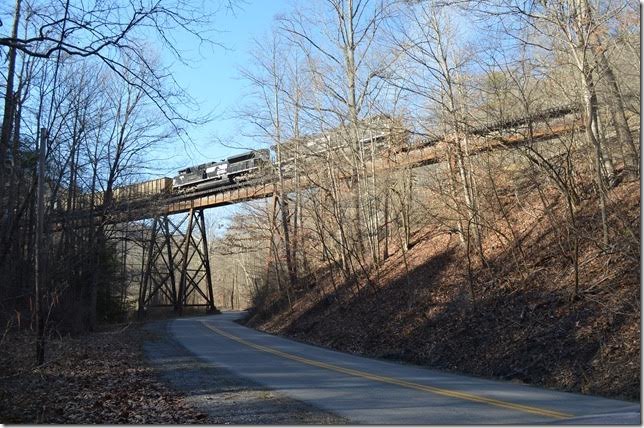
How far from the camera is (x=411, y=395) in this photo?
29.9 feet

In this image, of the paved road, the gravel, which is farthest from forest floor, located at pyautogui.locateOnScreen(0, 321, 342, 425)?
the paved road

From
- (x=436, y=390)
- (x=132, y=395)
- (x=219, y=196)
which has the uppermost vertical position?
(x=219, y=196)

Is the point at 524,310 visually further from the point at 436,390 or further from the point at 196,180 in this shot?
the point at 196,180

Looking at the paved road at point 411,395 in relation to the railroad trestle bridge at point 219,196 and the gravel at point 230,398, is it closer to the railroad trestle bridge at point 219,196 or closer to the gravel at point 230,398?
the gravel at point 230,398

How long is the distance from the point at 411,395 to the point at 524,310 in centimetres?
549

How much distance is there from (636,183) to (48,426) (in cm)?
1492

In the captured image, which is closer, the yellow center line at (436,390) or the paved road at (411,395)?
the paved road at (411,395)

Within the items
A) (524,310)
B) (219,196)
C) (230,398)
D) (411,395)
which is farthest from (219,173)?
(411,395)

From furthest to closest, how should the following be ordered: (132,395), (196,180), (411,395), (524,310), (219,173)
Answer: (196,180), (219,173), (524,310), (132,395), (411,395)

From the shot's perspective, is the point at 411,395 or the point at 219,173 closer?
the point at 411,395

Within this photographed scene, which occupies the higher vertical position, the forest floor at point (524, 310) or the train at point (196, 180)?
the train at point (196, 180)

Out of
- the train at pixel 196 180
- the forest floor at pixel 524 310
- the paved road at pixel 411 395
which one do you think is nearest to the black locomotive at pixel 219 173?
the train at pixel 196 180

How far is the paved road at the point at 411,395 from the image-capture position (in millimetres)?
7250

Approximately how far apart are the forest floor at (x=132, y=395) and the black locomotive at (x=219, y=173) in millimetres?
23751
